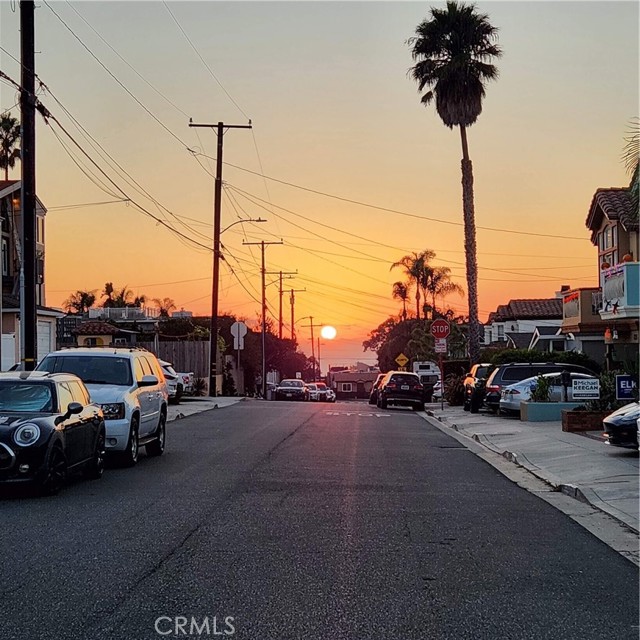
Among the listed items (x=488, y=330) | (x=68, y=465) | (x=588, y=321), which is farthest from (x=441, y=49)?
(x=488, y=330)

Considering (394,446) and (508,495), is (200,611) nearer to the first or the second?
(508,495)

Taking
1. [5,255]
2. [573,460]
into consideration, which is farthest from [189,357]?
[573,460]

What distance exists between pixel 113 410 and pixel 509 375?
55.1ft

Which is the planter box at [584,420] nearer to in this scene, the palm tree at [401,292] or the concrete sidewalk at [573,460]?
the concrete sidewalk at [573,460]

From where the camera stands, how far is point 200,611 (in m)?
6.67

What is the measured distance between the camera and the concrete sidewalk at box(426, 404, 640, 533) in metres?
12.1

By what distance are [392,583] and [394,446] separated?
463 inches

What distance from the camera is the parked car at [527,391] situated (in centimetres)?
2566

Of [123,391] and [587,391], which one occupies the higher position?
[123,391]

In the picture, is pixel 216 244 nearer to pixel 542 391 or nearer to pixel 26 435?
pixel 542 391

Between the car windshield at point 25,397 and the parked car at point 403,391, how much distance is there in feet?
90.0

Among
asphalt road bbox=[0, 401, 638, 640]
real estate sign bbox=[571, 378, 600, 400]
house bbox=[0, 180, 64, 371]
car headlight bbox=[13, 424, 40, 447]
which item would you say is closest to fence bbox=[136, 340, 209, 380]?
house bbox=[0, 180, 64, 371]

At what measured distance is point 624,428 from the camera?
51.3 feet

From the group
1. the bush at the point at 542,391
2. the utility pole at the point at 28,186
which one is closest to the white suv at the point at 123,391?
the utility pole at the point at 28,186
